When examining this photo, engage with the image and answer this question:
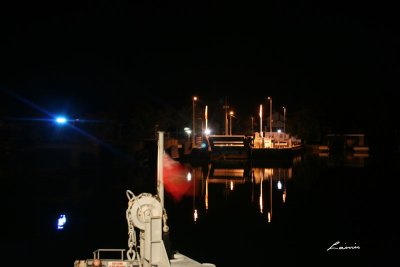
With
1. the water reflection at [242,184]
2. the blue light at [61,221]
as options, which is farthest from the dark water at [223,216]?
the blue light at [61,221]

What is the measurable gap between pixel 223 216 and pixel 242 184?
31.0ft

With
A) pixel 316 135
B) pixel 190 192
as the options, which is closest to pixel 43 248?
pixel 190 192

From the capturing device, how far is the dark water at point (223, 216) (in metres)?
11.8

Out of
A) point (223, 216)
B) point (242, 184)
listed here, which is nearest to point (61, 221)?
point (223, 216)

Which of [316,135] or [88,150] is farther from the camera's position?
[316,135]

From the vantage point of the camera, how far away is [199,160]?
3969 centimetres

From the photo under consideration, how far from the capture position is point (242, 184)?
25.7 m

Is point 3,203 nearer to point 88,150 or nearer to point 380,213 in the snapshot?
point 380,213

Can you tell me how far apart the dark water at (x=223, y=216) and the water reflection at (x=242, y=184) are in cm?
5

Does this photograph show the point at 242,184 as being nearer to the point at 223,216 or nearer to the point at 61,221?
the point at 223,216

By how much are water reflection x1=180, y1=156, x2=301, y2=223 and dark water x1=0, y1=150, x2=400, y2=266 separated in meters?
0.05

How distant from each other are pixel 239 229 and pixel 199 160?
83.3 feet

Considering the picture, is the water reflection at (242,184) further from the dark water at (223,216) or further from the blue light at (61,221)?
the blue light at (61,221)

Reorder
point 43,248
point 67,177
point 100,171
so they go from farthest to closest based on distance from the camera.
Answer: point 100,171, point 67,177, point 43,248
